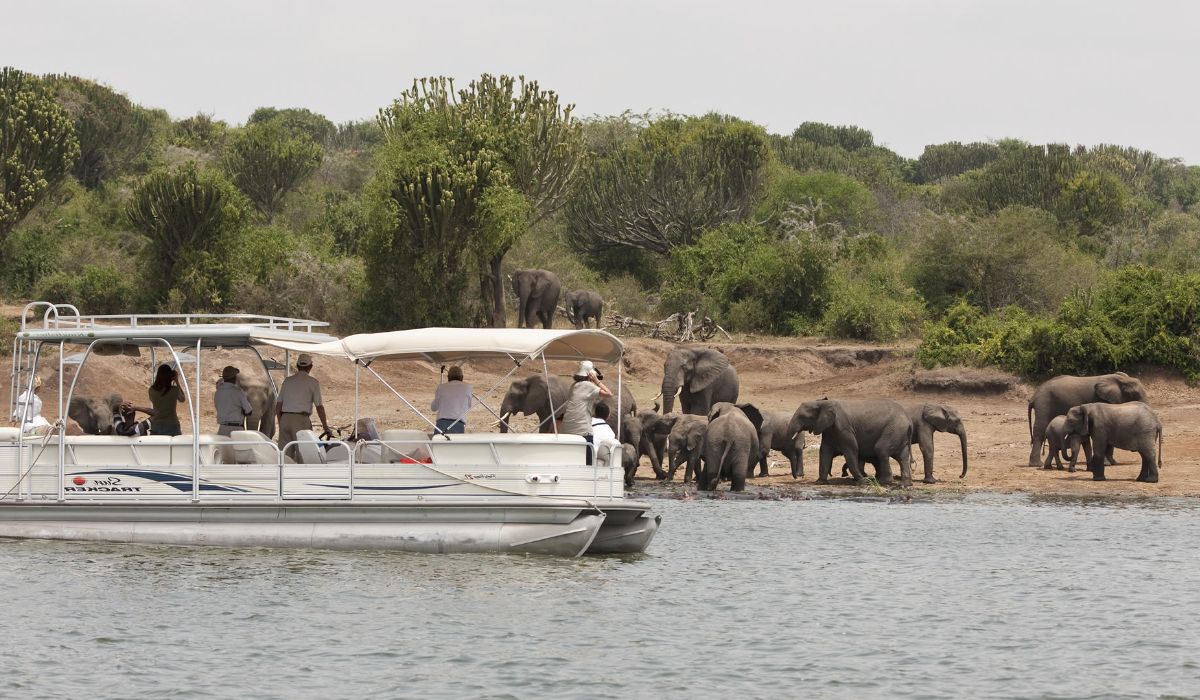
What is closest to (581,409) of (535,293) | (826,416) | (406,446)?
(406,446)

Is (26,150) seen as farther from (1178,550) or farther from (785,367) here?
(1178,550)

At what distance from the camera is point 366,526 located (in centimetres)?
→ 1653

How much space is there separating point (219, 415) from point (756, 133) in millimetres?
39034

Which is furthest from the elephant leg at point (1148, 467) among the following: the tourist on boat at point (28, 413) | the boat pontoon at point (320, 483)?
the tourist on boat at point (28, 413)

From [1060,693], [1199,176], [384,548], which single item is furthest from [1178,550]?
[1199,176]

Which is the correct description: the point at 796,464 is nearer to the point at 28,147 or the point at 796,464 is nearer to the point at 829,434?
the point at 829,434

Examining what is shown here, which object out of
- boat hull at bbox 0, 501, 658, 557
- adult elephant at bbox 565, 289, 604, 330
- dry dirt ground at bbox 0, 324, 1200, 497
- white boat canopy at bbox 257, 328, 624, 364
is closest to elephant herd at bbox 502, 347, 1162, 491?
dry dirt ground at bbox 0, 324, 1200, 497

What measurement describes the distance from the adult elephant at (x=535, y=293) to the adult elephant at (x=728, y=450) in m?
16.6

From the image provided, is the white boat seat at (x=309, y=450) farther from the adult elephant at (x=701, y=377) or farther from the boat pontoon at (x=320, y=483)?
the adult elephant at (x=701, y=377)

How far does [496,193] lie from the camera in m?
40.5

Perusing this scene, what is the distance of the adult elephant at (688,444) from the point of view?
24.9 meters

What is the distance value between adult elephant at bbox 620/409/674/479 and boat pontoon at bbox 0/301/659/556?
8.38 metres

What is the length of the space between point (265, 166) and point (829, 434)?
3707 cm

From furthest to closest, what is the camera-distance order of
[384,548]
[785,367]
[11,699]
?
[785,367] → [384,548] → [11,699]
